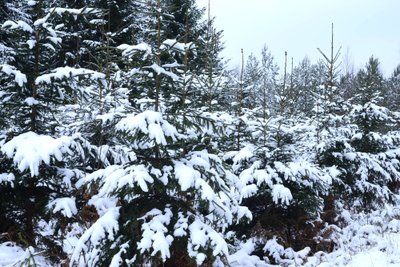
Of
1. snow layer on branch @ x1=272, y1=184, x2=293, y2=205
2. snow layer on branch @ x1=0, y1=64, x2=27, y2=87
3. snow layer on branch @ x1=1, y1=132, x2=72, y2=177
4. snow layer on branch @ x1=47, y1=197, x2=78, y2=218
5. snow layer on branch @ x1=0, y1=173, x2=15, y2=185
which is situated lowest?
snow layer on branch @ x1=272, y1=184, x2=293, y2=205

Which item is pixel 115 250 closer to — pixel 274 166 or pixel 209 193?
pixel 209 193

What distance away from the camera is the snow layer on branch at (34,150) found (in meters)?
5.08

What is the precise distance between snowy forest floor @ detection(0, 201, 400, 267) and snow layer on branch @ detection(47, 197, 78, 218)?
673mm

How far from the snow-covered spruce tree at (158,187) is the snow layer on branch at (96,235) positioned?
0.04ft

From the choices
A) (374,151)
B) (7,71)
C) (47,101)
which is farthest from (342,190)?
(7,71)

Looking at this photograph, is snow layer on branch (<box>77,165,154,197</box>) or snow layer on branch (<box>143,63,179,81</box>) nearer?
snow layer on branch (<box>77,165,154,197</box>)

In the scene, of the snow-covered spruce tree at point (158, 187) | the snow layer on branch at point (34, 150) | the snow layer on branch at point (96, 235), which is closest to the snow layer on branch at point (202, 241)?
the snow-covered spruce tree at point (158, 187)

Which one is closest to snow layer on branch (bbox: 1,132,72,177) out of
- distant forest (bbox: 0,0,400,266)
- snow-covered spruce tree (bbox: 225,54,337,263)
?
distant forest (bbox: 0,0,400,266)

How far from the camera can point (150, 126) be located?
4.52m

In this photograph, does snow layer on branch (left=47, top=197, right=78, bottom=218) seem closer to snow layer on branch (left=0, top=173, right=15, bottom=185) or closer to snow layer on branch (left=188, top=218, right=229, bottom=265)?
snow layer on branch (left=0, top=173, right=15, bottom=185)

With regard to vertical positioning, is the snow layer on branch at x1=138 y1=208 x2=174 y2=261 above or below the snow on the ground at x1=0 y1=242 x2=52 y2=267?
above

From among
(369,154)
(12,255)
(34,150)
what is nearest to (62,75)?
(34,150)

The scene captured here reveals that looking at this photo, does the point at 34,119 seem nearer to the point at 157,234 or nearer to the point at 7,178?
the point at 7,178

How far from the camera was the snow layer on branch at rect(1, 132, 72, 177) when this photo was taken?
16.7 feet
